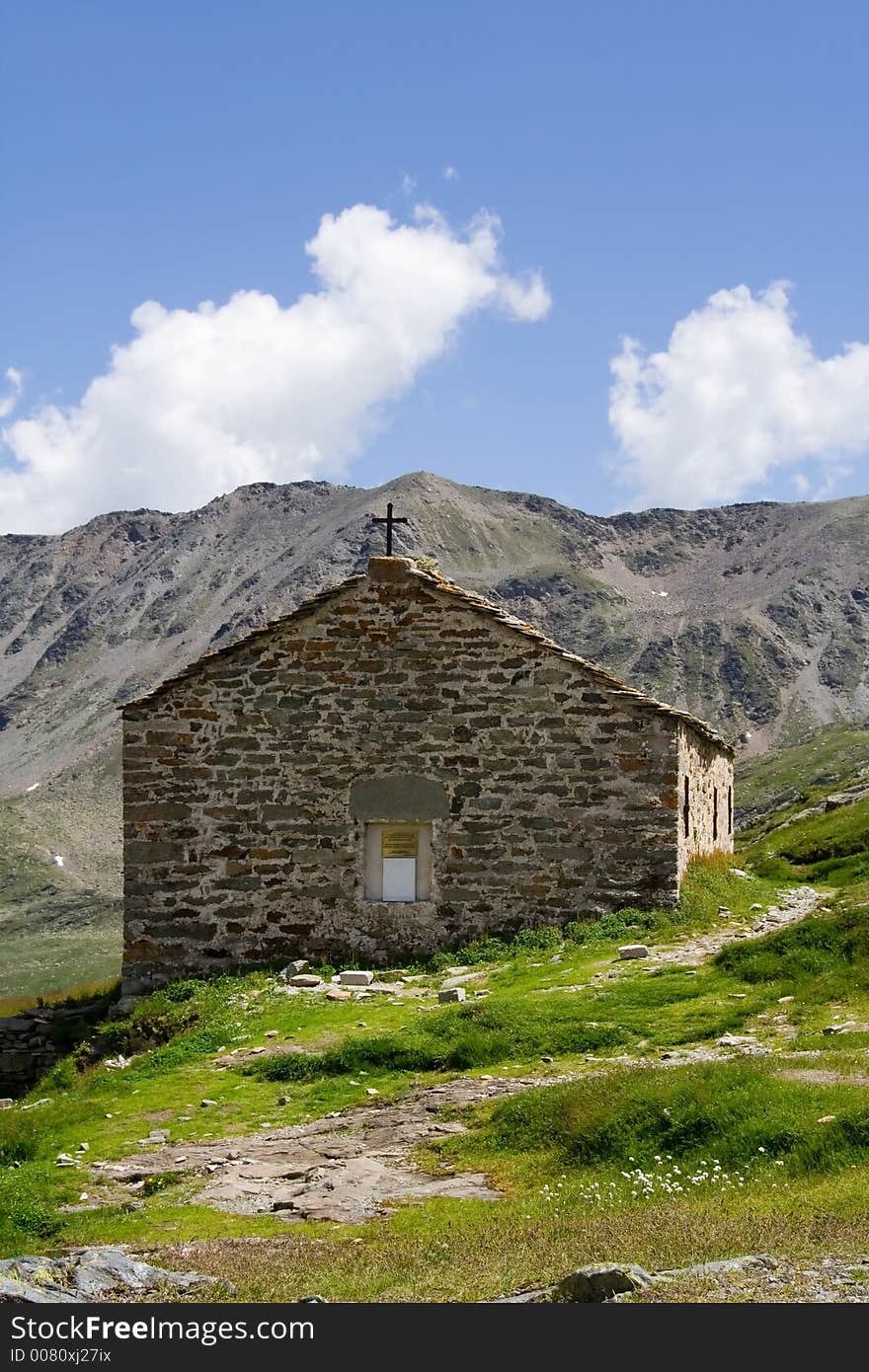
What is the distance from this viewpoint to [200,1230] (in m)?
9.52

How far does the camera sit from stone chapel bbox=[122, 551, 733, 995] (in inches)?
803

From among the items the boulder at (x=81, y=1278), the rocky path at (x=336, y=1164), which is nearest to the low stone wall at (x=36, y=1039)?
the rocky path at (x=336, y=1164)

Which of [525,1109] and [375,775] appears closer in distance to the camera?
[525,1109]

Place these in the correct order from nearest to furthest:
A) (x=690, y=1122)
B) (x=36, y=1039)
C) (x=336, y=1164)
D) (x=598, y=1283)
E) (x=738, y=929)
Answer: (x=598, y=1283) < (x=690, y=1122) < (x=336, y=1164) < (x=738, y=929) < (x=36, y=1039)

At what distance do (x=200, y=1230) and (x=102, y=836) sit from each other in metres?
165

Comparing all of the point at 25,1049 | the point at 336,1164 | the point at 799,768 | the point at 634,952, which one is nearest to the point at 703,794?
the point at 634,952

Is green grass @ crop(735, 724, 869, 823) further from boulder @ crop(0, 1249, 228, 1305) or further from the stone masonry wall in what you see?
boulder @ crop(0, 1249, 228, 1305)

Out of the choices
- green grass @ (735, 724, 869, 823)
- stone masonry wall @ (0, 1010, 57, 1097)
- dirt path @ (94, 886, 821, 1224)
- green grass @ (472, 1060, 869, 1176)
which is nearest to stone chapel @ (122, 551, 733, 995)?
stone masonry wall @ (0, 1010, 57, 1097)

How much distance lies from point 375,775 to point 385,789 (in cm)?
24

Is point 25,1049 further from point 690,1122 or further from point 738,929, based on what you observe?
point 690,1122

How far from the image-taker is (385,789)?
2067 cm

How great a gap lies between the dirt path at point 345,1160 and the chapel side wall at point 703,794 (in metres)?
8.27
